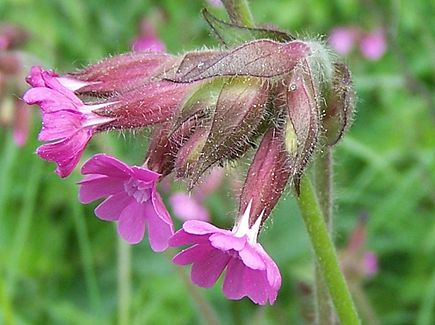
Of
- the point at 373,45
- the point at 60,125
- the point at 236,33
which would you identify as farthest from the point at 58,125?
the point at 373,45

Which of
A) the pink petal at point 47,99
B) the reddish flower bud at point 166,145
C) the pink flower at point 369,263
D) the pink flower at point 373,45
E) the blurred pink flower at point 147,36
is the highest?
the pink flower at point 373,45

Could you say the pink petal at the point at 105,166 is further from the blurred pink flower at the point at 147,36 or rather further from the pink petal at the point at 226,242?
the blurred pink flower at the point at 147,36

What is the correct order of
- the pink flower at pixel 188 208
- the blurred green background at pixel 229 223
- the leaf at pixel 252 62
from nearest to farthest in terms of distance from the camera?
the leaf at pixel 252 62 → the blurred green background at pixel 229 223 → the pink flower at pixel 188 208

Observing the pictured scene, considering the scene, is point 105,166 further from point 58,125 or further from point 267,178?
point 267,178

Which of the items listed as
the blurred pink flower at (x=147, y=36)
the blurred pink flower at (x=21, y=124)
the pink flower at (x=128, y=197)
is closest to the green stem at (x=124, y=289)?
the blurred pink flower at (x=21, y=124)

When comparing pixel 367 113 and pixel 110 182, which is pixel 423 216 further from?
pixel 110 182

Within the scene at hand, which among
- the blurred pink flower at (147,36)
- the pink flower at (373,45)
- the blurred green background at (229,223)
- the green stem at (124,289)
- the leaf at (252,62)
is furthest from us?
the pink flower at (373,45)

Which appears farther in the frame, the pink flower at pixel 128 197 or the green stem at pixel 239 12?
the green stem at pixel 239 12
